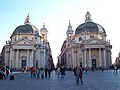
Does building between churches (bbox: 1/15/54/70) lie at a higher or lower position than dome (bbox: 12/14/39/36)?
lower

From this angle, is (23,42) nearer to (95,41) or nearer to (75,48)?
(75,48)

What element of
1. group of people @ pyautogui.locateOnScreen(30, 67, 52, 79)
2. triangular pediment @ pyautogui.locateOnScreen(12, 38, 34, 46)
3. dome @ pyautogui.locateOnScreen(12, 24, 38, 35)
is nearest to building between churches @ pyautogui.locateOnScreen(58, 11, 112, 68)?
dome @ pyautogui.locateOnScreen(12, 24, 38, 35)

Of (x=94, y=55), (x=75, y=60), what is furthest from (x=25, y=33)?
(x=94, y=55)

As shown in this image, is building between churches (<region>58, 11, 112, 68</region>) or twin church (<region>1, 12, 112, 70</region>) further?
twin church (<region>1, 12, 112, 70</region>)

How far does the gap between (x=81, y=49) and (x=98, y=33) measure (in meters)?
8.15

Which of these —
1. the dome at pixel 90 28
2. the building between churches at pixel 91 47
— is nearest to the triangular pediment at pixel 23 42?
the building between churches at pixel 91 47

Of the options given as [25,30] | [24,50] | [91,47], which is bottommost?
[24,50]

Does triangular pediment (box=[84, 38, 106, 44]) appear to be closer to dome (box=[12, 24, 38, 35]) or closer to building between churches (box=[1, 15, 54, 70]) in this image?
building between churches (box=[1, 15, 54, 70])

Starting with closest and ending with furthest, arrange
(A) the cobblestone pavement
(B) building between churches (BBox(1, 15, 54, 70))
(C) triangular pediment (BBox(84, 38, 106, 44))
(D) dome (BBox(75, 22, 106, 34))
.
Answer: (A) the cobblestone pavement → (C) triangular pediment (BBox(84, 38, 106, 44)) → (B) building between churches (BBox(1, 15, 54, 70)) → (D) dome (BBox(75, 22, 106, 34))

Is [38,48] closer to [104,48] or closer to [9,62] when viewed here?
[9,62]

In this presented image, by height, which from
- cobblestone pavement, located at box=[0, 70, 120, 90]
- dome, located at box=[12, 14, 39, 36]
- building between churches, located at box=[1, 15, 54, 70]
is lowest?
cobblestone pavement, located at box=[0, 70, 120, 90]

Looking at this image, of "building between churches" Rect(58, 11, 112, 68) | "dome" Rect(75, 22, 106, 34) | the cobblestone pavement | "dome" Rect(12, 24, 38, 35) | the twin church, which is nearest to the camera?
the cobblestone pavement

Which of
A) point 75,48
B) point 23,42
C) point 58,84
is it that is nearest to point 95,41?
point 75,48

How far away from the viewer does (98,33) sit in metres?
72.6
